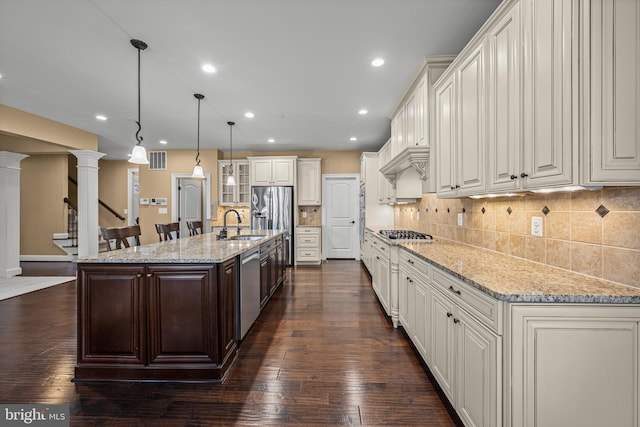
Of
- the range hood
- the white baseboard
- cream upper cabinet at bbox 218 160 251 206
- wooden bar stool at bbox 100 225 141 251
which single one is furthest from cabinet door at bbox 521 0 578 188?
the white baseboard

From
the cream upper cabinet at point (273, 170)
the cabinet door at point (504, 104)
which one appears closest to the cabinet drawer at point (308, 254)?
the cream upper cabinet at point (273, 170)

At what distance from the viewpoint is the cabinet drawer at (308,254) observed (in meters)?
6.35

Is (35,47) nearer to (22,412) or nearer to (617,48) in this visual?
(22,412)

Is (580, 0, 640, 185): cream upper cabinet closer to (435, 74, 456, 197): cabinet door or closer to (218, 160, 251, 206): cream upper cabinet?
(435, 74, 456, 197): cabinet door

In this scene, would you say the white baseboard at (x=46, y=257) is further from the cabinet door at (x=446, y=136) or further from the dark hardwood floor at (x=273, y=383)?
the cabinet door at (x=446, y=136)

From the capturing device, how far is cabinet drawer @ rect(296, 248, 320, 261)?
635 cm

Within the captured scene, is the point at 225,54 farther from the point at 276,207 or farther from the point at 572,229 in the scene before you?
the point at 276,207

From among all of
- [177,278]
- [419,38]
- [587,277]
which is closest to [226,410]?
[177,278]

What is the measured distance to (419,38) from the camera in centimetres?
248

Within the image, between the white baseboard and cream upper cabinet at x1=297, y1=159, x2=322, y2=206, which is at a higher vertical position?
cream upper cabinet at x1=297, y1=159, x2=322, y2=206

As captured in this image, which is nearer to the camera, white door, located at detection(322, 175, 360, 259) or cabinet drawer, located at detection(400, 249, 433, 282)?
cabinet drawer, located at detection(400, 249, 433, 282)

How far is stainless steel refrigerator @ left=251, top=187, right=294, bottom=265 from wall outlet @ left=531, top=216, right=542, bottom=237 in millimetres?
4908

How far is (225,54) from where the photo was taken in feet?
8.98

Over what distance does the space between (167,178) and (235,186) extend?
167 centimetres
